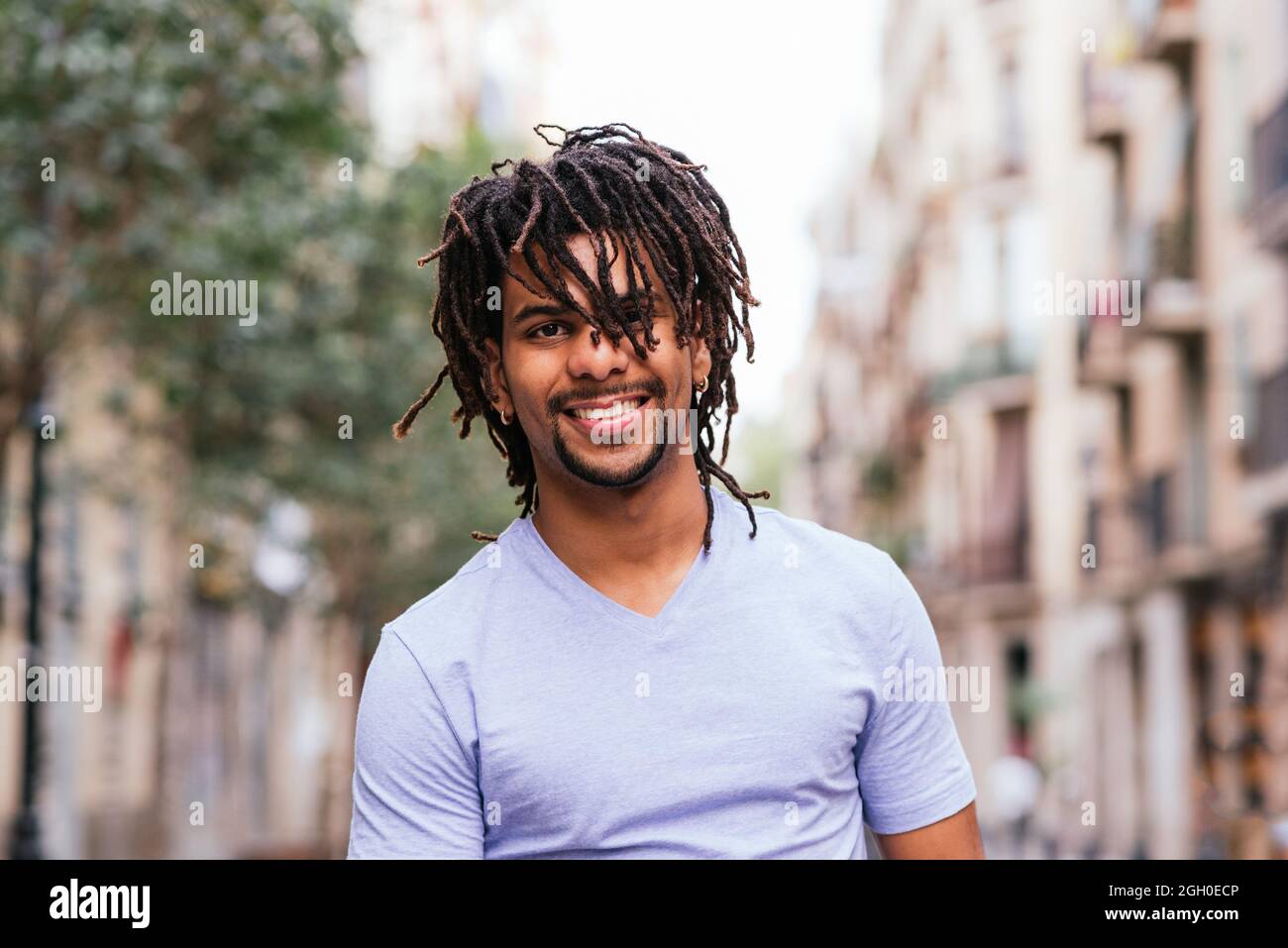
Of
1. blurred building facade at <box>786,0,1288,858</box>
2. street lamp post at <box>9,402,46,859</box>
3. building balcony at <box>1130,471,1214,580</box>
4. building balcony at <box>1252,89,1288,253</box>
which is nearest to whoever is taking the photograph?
street lamp post at <box>9,402,46,859</box>

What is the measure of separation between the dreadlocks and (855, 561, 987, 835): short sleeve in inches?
11.2

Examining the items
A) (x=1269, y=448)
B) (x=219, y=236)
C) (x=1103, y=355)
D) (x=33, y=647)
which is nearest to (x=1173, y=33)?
(x=1269, y=448)

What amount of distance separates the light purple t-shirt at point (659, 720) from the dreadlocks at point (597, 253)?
19 cm

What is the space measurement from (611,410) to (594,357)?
0.08 meters

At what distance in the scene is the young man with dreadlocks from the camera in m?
2.42

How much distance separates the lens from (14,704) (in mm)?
17562

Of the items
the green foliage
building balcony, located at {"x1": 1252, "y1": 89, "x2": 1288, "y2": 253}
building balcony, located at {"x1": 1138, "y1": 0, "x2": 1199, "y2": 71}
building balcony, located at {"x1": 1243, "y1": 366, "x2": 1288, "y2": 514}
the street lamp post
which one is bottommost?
the street lamp post

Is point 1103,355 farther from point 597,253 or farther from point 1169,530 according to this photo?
point 597,253

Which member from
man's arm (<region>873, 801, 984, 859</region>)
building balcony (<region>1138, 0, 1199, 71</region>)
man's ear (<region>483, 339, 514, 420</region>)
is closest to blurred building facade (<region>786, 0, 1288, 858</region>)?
building balcony (<region>1138, 0, 1199, 71</region>)

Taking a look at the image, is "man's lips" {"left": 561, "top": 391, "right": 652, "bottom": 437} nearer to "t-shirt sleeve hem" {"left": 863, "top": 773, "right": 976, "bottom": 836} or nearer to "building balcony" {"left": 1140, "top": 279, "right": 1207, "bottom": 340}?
"t-shirt sleeve hem" {"left": 863, "top": 773, "right": 976, "bottom": 836}

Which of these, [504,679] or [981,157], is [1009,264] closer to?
[981,157]
